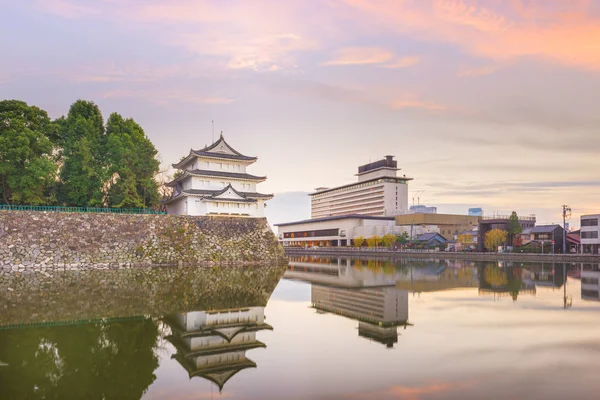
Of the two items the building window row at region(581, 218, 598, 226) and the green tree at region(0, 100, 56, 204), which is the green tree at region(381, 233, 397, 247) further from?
the green tree at region(0, 100, 56, 204)

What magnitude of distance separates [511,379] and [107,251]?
3719cm

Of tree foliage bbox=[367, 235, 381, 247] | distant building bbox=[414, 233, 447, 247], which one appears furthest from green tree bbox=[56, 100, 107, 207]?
tree foliage bbox=[367, 235, 381, 247]

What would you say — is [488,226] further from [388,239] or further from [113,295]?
[113,295]

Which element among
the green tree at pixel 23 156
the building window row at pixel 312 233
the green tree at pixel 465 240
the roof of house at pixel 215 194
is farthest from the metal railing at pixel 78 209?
the building window row at pixel 312 233

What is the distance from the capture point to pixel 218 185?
5256cm

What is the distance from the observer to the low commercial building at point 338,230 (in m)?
105

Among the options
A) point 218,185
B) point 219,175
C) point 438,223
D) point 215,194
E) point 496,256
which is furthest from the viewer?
point 438,223

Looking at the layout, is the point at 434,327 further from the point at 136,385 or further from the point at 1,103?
the point at 1,103

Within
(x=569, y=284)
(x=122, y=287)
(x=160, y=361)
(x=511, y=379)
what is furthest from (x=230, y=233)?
(x=511, y=379)

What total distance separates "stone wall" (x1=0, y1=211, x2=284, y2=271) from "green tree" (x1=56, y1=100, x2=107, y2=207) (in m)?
5.86

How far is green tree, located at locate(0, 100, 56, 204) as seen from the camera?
41.2 m

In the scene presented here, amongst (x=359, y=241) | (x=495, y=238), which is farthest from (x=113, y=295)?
(x=359, y=241)

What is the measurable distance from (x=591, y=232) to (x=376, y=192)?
78135mm

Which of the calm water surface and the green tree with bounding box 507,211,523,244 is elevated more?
the green tree with bounding box 507,211,523,244
